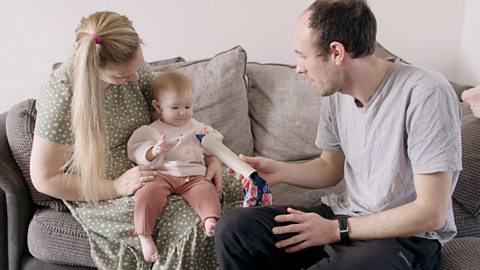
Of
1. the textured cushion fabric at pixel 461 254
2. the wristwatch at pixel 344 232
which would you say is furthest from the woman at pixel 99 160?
the textured cushion fabric at pixel 461 254

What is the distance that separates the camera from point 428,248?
1.42 m

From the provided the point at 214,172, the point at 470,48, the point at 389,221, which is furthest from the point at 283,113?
the point at 470,48

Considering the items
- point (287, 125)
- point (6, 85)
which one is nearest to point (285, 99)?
point (287, 125)

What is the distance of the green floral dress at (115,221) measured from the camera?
1632 mm

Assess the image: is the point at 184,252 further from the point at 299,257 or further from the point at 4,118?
the point at 4,118

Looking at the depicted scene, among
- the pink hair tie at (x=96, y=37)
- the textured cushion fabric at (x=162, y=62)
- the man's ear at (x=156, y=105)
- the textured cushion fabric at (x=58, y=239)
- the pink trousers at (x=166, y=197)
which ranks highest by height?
the pink hair tie at (x=96, y=37)

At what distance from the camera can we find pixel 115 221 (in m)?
1.68

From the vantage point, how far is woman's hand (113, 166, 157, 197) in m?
1.68

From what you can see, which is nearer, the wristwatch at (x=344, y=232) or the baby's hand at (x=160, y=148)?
the wristwatch at (x=344, y=232)

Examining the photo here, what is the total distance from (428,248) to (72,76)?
1.14 m

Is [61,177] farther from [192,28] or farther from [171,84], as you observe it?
[192,28]

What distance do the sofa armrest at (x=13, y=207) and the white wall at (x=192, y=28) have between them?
2.31 ft

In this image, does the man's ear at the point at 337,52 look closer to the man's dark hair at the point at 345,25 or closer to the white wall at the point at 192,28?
the man's dark hair at the point at 345,25

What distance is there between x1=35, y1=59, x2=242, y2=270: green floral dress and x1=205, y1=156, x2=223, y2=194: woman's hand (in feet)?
0.24
